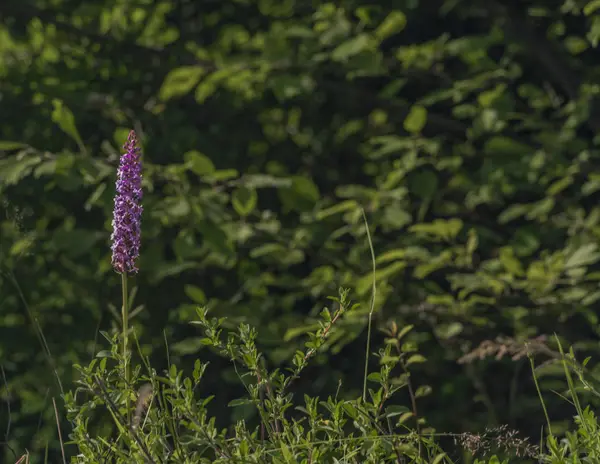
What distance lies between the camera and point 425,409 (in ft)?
13.6

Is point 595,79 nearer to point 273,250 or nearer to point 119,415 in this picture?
point 273,250

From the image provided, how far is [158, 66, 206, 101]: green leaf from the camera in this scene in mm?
3652

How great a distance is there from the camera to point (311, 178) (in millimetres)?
3877

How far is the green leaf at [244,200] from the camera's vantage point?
11.3 ft

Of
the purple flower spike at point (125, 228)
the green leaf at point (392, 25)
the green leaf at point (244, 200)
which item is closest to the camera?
the purple flower spike at point (125, 228)

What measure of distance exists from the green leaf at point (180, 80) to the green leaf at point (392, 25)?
2.05 feet

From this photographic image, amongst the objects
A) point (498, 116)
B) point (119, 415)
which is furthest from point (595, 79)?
point (119, 415)

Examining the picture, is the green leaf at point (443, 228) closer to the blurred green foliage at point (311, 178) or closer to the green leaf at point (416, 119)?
the blurred green foliage at point (311, 178)

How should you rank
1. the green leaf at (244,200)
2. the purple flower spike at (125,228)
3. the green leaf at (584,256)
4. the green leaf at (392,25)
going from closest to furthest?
1. the purple flower spike at (125,228)
2. the green leaf at (584,256)
3. the green leaf at (244,200)
4. the green leaf at (392,25)

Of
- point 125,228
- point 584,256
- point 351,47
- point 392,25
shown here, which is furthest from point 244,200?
point 125,228

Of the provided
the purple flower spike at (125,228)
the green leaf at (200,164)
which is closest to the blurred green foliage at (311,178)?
the green leaf at (200,164)

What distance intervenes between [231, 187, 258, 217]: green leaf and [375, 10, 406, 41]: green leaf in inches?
28.7

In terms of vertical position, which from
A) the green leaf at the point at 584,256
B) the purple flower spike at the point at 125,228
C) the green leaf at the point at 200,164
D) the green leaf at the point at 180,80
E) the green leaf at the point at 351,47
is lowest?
the green leaf at the point at 584,256

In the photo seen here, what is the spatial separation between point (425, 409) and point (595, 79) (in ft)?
4.61
